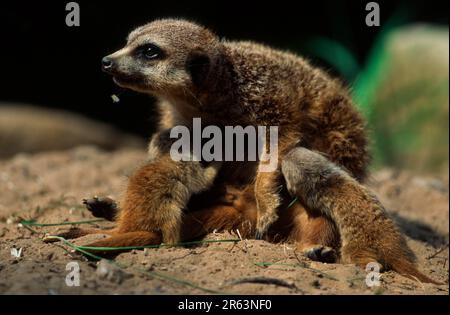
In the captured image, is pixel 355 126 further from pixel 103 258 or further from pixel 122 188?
pixel 103 258

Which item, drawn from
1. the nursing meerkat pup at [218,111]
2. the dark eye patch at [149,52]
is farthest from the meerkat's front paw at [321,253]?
the dark eye patch at [149,52]

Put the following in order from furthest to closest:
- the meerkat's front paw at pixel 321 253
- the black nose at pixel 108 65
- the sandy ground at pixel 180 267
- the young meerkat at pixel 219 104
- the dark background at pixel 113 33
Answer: the dark background at pixel 113 33, the black nose at pixel 108 65, the young meerkat at pixel 219 104, the meerkat's front paw at pixel 321 253, the sandy ground at pixel 180 267

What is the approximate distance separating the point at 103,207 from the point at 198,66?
1.06 m

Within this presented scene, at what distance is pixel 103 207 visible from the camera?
3.99 m

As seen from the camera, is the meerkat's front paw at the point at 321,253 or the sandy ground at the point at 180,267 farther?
the meerkat's front paw at the point at 321,253

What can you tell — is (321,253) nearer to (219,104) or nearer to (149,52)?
(219,104)

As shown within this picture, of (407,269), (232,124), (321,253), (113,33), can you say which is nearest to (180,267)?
(321,253)

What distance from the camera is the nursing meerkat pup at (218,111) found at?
3623 mm

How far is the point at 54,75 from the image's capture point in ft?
35.3

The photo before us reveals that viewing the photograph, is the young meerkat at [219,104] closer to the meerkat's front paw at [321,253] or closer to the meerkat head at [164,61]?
the meerkat head at [164,61]

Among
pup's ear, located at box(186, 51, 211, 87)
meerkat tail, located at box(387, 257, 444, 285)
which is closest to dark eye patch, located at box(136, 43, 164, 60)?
pup's ear, located at box(186, 51, 211, 87)

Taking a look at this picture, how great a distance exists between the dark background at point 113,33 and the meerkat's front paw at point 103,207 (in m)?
6.11

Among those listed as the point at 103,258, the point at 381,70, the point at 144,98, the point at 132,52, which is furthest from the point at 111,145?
the point at 103,258

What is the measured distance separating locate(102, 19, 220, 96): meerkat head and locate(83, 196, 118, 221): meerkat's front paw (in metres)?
0.72
